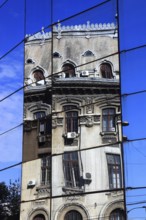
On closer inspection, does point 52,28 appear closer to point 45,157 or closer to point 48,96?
point 48,96

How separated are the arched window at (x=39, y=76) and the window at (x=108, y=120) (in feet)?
7.81

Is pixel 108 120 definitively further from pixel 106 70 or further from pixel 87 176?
pixel 87 176

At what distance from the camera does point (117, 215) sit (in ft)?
40.2

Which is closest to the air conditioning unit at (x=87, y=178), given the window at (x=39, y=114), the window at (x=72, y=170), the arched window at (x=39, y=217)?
the window at (x=72, y=170)

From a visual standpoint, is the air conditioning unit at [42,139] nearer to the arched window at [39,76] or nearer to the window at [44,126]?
the window at [44,126]

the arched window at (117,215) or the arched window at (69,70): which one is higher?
the arched window at (69,70)

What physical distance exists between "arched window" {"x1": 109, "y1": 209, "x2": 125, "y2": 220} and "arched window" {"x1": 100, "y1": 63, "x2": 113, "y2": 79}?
351 centimetres

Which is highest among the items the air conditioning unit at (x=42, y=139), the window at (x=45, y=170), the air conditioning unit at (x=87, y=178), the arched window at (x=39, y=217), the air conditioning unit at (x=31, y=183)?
the air conditioning unit at (x=42, y=139)

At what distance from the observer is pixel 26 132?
48.4ft

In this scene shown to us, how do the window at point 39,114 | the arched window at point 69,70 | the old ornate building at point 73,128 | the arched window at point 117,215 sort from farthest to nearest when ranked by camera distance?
the window at point 39,114 < the arched window at point 69,70 < the old ornate building at point 73,128 < the arched window at point 117,215

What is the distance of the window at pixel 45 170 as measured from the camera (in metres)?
13.5

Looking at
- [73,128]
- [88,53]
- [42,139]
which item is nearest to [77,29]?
[88,53]

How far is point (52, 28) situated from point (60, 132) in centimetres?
322

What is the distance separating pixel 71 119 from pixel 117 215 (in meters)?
2.92
